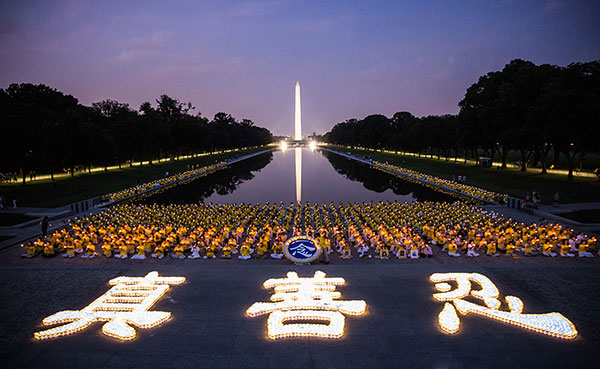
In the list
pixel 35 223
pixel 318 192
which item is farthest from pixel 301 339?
pixel 318 192

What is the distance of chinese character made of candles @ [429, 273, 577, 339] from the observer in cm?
1163

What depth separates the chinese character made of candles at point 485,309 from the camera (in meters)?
11.6

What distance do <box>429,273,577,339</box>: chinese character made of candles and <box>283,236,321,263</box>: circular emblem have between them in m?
6.13

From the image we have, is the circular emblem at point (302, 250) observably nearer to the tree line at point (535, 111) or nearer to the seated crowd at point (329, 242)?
the seated crowd at point (329, 242)

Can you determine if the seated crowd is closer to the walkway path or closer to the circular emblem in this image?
the circular emblem

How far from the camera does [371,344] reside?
10.9 m

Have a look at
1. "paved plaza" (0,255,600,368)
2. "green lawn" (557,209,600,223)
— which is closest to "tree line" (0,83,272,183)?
A: "paved plaza" (0,255,600,368)

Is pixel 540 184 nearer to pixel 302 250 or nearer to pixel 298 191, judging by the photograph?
pixel 298 191

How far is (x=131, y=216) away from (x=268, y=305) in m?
23.5

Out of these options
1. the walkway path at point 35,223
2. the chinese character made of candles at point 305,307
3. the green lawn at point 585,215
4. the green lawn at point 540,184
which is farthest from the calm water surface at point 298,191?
the chinese character made of candles at point 305,307

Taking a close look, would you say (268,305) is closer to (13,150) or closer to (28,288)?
(28,288)

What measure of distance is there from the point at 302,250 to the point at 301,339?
23.7 ft

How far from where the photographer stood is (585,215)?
2922cm

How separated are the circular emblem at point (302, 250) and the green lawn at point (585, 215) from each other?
2480 centimetres
